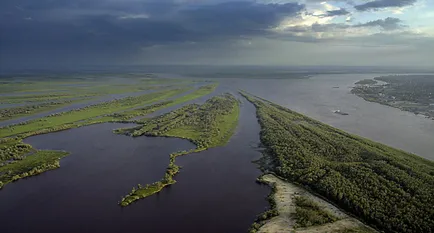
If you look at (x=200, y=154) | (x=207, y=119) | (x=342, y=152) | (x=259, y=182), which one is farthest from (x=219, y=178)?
(x=207, y=119)

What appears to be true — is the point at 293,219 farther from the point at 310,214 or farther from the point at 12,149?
the point at 12,149

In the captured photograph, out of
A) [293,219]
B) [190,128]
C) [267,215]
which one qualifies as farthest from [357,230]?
[190,128]

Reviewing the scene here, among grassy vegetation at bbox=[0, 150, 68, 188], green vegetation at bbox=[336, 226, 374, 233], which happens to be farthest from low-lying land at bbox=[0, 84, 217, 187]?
green vegetation at bbox=[336, 226, 374, 233]

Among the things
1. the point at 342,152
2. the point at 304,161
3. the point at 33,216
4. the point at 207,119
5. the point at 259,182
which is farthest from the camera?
the point at 207,119

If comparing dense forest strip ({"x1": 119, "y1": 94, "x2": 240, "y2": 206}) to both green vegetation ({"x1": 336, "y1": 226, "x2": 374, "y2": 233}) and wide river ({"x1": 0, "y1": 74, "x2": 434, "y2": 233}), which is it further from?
green vegetation ({"x1": 336, "y1": 226, "x2": 374, "y2": 233})

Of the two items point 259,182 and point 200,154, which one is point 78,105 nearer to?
point 200,154

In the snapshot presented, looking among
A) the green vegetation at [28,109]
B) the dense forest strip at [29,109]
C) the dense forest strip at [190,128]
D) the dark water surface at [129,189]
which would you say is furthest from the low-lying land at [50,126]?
the dense forest strip at [190,128]

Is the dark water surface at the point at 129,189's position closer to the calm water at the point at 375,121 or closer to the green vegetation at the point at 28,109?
the calm water at the point at 375,121
